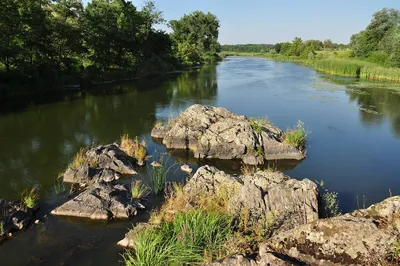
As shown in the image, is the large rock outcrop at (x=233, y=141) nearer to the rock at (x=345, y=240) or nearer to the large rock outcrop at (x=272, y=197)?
the large rock outcrop at (x=272, y=197)

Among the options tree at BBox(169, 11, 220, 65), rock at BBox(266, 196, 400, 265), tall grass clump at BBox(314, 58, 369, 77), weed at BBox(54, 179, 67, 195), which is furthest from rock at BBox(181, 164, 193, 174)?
tree at BBox(169, 11, 220, 65)

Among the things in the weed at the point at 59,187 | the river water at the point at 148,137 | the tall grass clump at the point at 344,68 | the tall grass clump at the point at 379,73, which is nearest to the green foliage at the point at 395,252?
the river water at the point at 148,137

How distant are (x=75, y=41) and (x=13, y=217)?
38.3 m

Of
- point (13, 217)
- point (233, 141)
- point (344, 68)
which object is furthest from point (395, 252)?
point (344, 68)

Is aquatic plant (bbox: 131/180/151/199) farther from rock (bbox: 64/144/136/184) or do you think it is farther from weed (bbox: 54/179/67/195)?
weed (bbox: 54/179/67/195)

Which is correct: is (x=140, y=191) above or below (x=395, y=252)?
below

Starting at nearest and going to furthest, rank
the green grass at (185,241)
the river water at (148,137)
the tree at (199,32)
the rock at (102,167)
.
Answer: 1. the green grass at (185,241)
2. the river water at (148,137)
3. the rock at (102,167)
4. the tree at (199,32)

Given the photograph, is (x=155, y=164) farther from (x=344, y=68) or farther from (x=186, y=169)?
(x=344, y=68)

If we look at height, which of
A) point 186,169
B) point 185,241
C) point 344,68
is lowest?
point 186,169

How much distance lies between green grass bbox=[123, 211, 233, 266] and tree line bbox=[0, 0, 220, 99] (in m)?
29.1

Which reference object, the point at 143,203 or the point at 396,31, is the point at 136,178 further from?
the point at 396,31

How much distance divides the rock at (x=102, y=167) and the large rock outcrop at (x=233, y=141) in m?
4.01

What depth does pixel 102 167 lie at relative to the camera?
15.4 metres

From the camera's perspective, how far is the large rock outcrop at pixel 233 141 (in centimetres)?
1752
